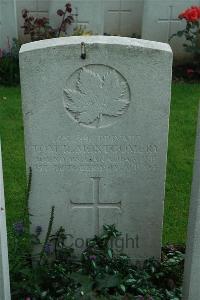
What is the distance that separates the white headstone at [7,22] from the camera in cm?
733

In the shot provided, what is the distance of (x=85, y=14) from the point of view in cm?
759

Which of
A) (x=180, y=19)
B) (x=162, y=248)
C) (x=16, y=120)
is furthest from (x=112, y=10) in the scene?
(x=162, y=248)

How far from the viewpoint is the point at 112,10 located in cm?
831

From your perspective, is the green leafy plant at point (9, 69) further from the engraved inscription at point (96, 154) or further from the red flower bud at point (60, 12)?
the engraved inscription at point (96, 154)

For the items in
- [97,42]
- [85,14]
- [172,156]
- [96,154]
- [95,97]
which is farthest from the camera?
[85,14]

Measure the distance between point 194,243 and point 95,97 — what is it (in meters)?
1.12

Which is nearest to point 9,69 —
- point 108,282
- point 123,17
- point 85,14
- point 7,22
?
point 7,22

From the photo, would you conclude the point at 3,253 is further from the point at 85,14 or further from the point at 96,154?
the point at 85,14

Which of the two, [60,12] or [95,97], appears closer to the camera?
[95,97]

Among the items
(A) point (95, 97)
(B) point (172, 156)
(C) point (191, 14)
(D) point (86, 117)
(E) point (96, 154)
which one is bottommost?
(B) point (172, 156)

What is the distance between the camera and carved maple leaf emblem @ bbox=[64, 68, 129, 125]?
342cm

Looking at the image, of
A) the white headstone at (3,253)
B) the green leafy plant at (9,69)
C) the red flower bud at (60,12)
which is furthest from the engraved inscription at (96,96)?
the red flower bud at (60,12)

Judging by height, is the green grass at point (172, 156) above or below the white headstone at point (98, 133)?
below

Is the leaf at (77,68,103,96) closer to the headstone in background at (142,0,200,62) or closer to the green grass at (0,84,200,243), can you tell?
the green grass at (0,84,200,243)
